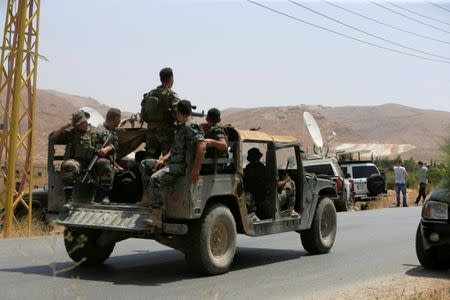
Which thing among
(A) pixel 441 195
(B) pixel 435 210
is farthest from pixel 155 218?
(A) pixel 441 195

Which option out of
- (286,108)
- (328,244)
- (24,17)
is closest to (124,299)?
(328,244)

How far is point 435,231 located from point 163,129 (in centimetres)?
383

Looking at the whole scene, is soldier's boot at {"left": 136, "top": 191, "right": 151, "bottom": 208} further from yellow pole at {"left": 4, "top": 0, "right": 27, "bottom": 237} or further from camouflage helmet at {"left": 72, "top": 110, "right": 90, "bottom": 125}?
yellow pole at {"left": 4, "top": 0, "right": 27, "bottom": 237}

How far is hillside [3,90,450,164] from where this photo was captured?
96500 mm

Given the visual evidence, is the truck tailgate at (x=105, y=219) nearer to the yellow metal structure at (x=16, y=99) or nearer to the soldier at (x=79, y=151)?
the soldier at (x=79, y=151)

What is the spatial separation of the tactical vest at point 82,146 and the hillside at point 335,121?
5569cm

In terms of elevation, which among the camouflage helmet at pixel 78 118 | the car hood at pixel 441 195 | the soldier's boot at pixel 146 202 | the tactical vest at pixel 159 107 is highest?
the tactical vest at pixel 159 107

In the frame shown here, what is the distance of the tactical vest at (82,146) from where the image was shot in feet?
31.3

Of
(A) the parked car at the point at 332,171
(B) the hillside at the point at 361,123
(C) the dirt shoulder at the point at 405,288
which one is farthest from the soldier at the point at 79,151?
(B) the hillside at the point at 361,123

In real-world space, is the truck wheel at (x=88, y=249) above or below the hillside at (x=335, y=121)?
below

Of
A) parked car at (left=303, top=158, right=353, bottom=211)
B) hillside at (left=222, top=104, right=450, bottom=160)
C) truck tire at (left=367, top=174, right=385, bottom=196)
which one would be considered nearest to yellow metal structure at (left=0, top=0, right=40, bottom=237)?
parked car at (left=303, top=158, right=353, bottom=211)

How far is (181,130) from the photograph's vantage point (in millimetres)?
8867

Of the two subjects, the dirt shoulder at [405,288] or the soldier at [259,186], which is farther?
the soldier at [259,186]

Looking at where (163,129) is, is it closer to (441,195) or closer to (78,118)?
(78,118)
